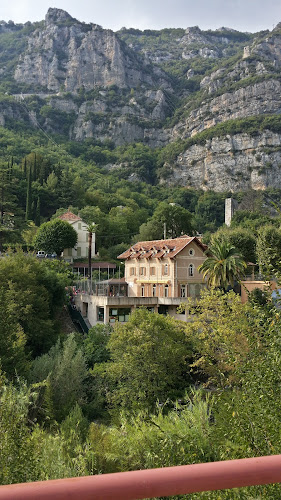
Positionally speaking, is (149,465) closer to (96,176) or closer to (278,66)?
(96,176)

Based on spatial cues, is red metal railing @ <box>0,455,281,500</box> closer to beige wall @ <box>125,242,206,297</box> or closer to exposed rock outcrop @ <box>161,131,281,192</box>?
beige wall @ <box>125,242,206,297</box>

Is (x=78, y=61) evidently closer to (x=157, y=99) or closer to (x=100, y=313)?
(x=157, y=99)

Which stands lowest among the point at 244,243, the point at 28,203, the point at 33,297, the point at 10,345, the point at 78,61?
the point at 10,345

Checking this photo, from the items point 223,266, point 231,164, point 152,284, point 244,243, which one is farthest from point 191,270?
point 231,164

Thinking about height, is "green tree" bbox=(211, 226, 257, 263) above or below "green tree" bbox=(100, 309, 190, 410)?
above

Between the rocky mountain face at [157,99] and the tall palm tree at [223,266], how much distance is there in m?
79.0

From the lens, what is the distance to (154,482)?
1.71m

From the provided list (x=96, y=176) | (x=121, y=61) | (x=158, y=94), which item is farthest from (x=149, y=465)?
(x=121, y=61)

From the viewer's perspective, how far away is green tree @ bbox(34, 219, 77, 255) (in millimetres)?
50031

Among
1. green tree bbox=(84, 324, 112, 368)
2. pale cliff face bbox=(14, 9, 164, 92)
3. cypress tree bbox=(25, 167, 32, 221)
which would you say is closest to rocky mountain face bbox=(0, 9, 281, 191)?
pale cliff face bbox=(14, 9, 164, 92)

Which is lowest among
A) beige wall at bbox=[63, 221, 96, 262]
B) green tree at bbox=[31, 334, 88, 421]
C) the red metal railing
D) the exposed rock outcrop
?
green tree at bbox=[31, 334, 88, 421]

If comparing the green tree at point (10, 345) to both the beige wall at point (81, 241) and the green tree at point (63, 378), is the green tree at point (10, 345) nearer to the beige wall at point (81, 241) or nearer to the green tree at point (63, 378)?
the green tree at point (63, 378)

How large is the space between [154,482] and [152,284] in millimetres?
36467

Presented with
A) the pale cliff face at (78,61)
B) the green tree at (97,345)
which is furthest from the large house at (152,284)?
the pale cliff face at (78,61)
